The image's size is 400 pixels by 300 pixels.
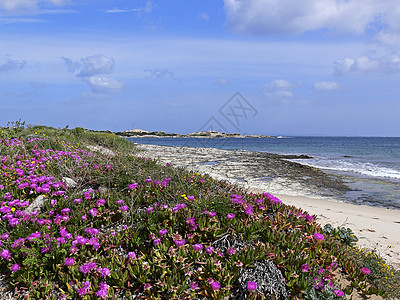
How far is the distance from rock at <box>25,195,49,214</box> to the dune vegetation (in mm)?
17

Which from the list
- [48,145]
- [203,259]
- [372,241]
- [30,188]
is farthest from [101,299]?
[48,145]

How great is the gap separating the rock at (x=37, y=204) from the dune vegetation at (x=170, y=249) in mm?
17

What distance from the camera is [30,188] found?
632cm

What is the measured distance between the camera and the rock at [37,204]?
5403 mm

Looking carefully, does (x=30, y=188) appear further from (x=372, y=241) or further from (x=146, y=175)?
(x=372, y=241)

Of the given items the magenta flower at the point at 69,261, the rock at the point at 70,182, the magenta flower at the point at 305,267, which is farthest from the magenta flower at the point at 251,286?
the rock at the point at 70,182

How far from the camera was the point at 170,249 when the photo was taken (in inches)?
167

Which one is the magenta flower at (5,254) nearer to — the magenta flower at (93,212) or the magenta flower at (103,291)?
the magenta flower at (93,212)

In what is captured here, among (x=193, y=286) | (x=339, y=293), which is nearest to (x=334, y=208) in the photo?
(x=339, y=293)

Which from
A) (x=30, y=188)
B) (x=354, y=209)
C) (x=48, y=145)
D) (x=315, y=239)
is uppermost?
(x=48, y=145)

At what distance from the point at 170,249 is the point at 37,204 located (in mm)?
2808

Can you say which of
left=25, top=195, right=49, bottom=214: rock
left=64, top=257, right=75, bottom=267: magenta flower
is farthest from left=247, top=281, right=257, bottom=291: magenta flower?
left=25, top=195, right=49, bottom=214: rock

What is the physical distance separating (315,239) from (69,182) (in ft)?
15.4

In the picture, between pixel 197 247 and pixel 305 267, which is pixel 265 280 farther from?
pixel 197 247
